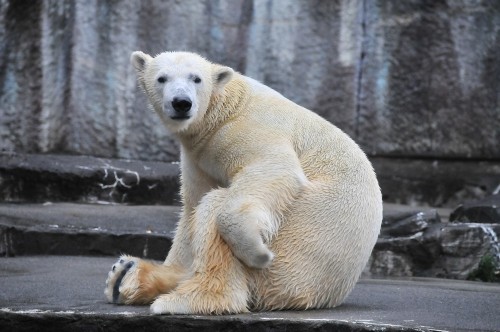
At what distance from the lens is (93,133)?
28.7ft

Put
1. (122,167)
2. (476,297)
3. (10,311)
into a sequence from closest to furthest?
(10,311) → (476,297) → (122,167)

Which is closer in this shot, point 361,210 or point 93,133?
point 361,210

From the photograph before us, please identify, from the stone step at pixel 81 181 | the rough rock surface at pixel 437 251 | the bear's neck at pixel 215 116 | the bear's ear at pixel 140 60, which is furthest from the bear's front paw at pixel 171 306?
the stone step at pixel 81 181

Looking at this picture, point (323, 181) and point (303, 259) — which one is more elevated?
point (323, 181)

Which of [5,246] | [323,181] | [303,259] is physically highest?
[323,181]

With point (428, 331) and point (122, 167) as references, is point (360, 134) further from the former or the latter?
point (428, 331)

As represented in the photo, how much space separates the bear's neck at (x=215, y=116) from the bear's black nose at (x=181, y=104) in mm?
90

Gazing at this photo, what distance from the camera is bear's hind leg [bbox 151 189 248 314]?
380 cm

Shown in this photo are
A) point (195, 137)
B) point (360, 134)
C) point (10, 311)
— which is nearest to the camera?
point (10, 311)

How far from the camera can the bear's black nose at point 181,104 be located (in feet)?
13.5

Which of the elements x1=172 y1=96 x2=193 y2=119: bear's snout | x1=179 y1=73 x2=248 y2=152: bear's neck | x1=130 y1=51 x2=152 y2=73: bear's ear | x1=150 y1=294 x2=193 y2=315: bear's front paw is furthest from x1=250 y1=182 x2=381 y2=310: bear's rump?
x1=130 y1=51 x2=152 y2=73: bear's ear

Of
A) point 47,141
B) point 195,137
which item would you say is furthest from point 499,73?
point 195,137

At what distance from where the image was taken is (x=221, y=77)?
4.34 metres

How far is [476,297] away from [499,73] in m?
4.67
